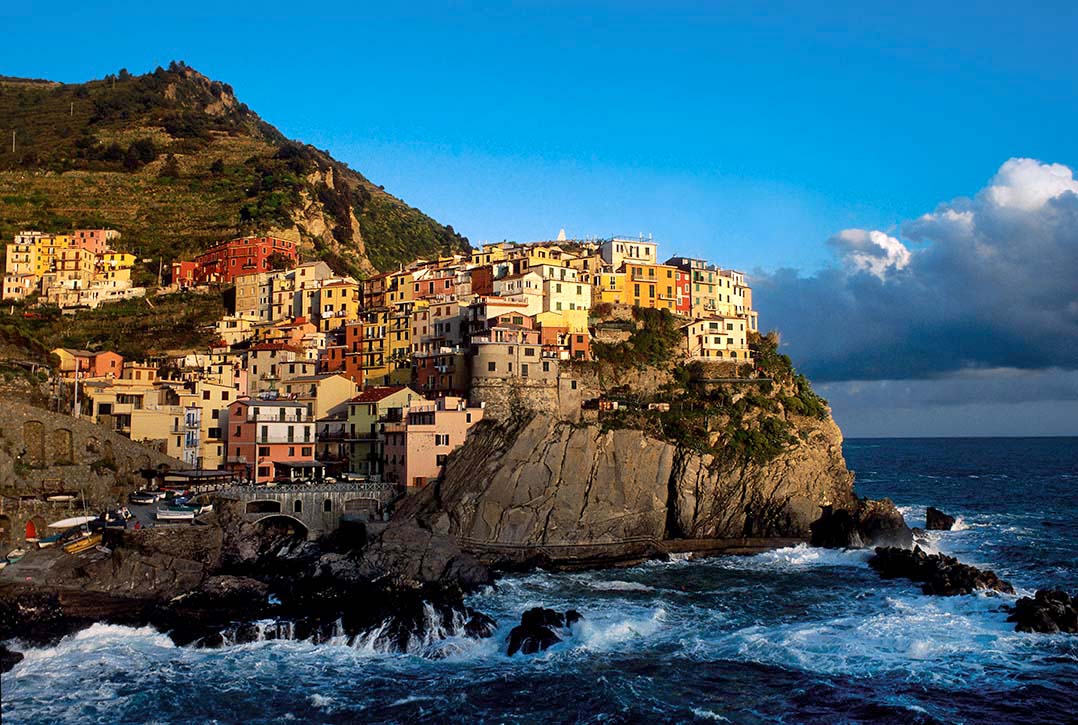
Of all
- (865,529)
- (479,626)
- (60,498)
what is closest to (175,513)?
(60,498)

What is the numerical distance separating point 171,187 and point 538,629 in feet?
424

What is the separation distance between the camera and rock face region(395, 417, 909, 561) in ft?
210

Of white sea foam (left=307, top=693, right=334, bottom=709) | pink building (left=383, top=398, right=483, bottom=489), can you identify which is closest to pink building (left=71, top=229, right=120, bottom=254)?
pink building (left=383, top=398, right=483, bottom=489)

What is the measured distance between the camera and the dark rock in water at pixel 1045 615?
44.6 metres

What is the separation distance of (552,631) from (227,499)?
29748mm

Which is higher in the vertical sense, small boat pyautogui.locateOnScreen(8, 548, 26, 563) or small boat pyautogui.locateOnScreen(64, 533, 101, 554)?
small boat pyautogui.locateOnScreen(64, 533, 101, 554)

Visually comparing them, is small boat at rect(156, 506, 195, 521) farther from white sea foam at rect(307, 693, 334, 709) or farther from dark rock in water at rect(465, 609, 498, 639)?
white sea foam at rect(307, 693, 334, 709)

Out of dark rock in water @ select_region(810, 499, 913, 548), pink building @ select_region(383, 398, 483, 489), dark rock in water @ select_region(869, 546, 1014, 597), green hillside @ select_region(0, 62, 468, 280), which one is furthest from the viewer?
green hillside @ select_region(0, 62, 468, 280)

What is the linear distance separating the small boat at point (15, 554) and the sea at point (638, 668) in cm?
1110

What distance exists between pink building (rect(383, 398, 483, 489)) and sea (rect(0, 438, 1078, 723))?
641 inches

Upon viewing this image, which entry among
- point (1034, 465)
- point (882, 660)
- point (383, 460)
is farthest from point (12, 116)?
point (1034, 465)

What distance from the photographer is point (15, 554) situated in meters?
51.6

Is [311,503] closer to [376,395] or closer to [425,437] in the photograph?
[425,437]

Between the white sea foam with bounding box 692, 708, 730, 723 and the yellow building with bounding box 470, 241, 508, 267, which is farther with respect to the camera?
the yellow building with bounding box 470, 241, 508, 267
